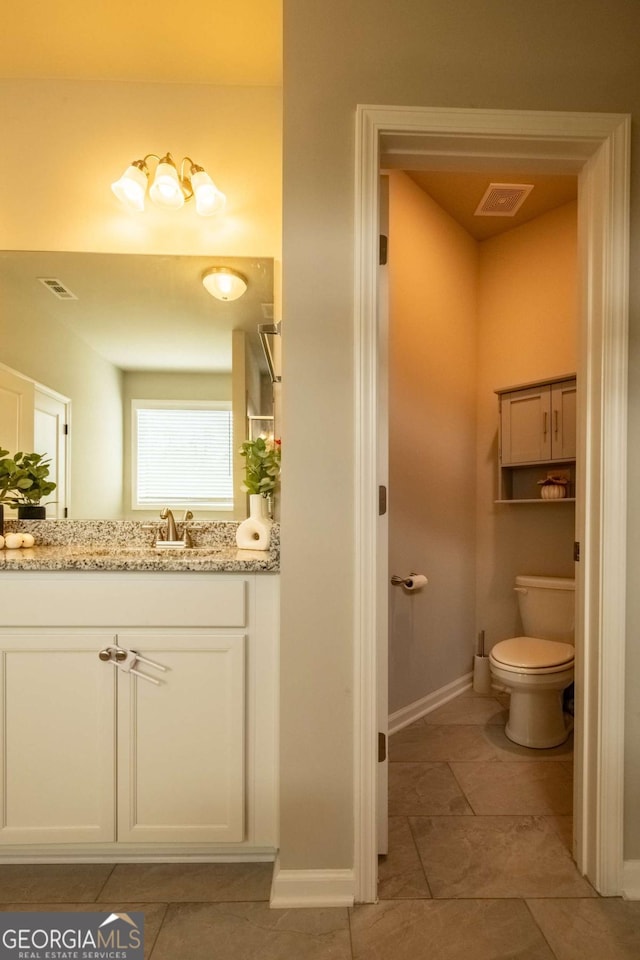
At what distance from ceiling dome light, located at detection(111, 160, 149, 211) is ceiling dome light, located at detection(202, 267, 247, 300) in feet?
1.18

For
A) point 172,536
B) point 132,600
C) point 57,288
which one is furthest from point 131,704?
point 57,288

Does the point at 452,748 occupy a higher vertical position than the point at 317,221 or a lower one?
lower

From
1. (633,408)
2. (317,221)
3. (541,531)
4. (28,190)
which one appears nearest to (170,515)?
(317,221)

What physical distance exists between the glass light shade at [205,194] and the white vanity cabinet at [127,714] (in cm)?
143

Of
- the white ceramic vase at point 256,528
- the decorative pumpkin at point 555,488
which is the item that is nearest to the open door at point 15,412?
the white ceramic vase at point 256,528

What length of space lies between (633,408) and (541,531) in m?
1.55

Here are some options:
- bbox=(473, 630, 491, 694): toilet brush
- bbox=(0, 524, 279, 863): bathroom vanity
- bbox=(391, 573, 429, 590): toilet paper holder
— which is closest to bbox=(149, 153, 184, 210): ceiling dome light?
bbox=(0, 524, 279, 863): bathroom vanity

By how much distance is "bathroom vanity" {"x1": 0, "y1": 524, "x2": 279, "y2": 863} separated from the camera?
1393mm

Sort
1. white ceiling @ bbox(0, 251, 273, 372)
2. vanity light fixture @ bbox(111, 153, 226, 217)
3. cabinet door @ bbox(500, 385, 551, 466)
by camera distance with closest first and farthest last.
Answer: vanity light fixture @ bbox(111, 153, 226, 217)
white ceiling @ bbox(0, 251, 273, 372)
cabinet door @ bbox(500, 385, 551, 466)

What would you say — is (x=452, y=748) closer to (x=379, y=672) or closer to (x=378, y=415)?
(x=379, y=672)

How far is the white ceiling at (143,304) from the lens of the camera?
1891 millimetres

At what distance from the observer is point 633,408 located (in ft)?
4.51

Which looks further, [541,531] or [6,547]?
[541,531]

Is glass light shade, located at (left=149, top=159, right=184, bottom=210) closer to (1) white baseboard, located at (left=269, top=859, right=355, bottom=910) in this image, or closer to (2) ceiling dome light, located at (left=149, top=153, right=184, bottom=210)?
(2) ceiling dome light, located at (left=149, top=153, right=184, bottom=210)
